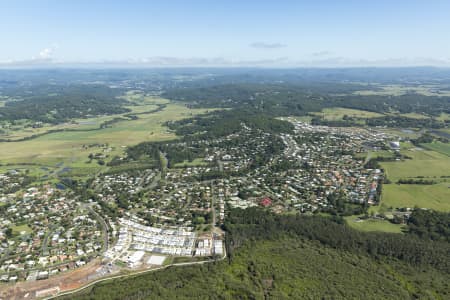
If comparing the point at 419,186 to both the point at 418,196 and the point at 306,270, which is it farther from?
the point at 306,270

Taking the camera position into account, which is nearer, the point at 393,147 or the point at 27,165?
the point at 27,165

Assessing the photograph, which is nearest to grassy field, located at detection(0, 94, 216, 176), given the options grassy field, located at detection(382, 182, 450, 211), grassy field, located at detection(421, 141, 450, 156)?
grassy field, located at detection(382, 182, 450, 211)

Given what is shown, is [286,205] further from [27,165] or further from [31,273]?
[27,165]

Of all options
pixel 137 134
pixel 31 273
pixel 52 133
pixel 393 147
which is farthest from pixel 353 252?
pixel 52 133

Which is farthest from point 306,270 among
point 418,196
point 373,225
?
point 418,196

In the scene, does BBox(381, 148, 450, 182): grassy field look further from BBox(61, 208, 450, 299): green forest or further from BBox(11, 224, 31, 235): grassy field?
BBox(11, 224, 31, 235): grassy field

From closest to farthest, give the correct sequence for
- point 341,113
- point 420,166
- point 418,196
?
1. point 418,196
2. point 420,166
3. point 341,113
